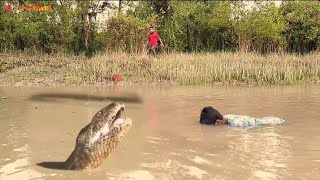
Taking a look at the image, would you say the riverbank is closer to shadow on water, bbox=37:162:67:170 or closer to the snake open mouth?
shadow on water, bbox=37:162:67:170

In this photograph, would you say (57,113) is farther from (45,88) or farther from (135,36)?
(135,36)

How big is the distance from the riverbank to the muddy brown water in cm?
307

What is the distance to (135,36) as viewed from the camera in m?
20.3

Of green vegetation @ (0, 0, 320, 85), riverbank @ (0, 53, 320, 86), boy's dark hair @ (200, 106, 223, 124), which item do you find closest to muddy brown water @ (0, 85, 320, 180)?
boy's dark hair @ (200, 106, 223, 124)

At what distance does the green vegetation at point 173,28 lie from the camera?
20.6 m

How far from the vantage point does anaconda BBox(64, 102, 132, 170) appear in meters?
5.61

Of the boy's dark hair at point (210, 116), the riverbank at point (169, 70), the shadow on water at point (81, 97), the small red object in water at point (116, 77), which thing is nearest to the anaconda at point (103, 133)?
the boy's dark hair at point (210, 116)

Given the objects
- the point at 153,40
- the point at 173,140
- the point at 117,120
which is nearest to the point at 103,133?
the point at 117,120

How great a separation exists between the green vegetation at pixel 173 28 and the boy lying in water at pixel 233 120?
1120 centimetres

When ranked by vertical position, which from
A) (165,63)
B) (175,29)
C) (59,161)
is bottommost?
(59,161)

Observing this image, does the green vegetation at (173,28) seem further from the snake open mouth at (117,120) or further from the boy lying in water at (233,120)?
the snake open mouth at (117,120)

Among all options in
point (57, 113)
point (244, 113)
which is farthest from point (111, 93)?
point (244, 113)

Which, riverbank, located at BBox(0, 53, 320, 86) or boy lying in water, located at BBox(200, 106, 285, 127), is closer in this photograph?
boy lying in water, located at BBox(200, 106, 285, 127)

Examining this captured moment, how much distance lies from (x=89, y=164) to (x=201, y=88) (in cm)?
928
